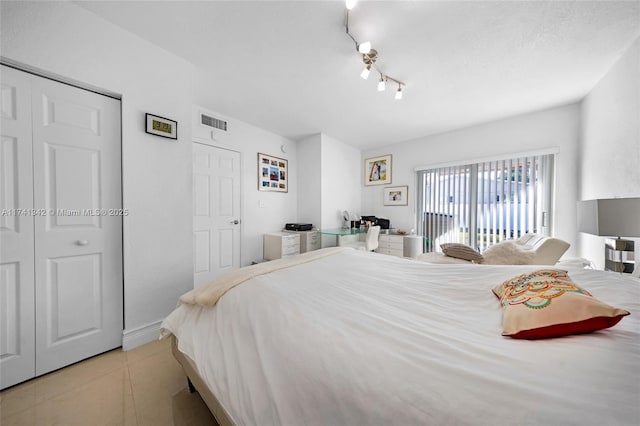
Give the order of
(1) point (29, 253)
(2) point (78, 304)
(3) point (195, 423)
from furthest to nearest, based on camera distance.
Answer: (2) point (78, 304) < (1) point (29, 253) < (3) point (195, 423)

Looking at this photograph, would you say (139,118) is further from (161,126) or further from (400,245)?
(400,245)

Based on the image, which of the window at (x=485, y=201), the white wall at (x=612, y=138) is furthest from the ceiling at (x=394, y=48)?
the window at (x=485, y=201)

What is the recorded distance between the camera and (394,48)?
6.74 ft

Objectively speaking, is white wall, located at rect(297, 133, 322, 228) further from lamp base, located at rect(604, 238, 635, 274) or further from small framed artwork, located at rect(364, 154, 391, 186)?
lamp base, located at rect(604, 238, 635, 274)

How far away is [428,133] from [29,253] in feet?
17.3

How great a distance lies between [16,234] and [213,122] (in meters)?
2.52

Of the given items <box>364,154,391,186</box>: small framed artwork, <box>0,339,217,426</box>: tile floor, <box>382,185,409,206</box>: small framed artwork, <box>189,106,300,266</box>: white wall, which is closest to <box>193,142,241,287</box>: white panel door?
<box>189,106,300,266</box>: white wall

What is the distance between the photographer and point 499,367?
64 centimetres

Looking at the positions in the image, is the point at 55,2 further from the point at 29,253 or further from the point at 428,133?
the point at 428,133

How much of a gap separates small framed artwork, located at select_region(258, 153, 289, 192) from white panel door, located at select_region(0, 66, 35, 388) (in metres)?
2.73

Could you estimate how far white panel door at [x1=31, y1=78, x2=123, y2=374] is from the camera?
1.59 metres

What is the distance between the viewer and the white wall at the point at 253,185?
12.0 ft

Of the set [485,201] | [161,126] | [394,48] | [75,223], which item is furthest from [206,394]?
[485,201]

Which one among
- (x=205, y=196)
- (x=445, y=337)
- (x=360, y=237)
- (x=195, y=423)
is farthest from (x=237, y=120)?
(x=445, y=337)
